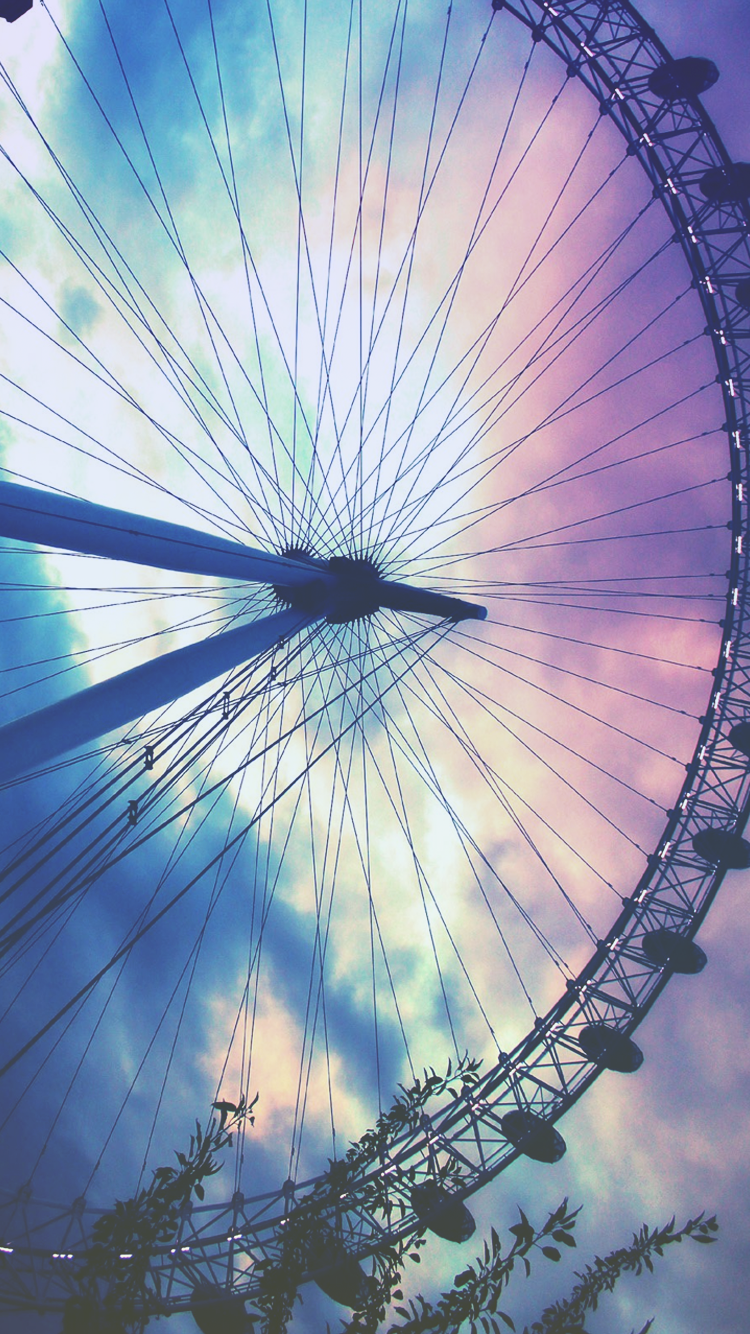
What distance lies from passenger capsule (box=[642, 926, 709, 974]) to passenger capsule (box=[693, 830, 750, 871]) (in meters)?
2.39

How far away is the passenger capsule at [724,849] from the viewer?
61.9ft

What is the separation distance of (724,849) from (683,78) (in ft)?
65.0

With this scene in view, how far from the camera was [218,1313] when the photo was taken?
13.0 meters

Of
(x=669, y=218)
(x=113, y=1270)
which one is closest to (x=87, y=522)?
(x=113, y=1270)

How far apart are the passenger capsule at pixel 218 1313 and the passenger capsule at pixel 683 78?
Result: 28314 mm

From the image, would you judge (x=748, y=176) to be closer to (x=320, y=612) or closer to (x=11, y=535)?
(x=320, y=612)

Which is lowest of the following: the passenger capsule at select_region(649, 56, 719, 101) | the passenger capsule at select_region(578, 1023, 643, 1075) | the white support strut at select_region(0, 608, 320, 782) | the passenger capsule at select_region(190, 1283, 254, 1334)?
the passenger capsule at select_region(190, 1283, 254, 1334)

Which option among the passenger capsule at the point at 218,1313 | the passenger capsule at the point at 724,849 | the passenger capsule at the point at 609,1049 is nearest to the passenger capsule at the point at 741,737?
the passenger capsule at the point at 724,849

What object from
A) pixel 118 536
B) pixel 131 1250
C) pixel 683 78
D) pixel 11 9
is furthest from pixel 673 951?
pixel 11 9

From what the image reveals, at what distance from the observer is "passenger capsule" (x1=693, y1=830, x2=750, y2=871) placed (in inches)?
742

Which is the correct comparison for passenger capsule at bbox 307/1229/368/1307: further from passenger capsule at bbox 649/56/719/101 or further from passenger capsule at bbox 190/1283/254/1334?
passenger capsule at bbox 649/56/719/101

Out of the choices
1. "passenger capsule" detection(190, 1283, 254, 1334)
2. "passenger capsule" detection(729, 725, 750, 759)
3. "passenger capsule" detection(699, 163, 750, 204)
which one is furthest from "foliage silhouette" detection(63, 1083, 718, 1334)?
"passenger capsule" detection(699, 163, 750, 204)

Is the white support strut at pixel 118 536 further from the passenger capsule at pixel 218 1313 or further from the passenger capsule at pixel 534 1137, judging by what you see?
the passenger capsule at pixel 534 1137

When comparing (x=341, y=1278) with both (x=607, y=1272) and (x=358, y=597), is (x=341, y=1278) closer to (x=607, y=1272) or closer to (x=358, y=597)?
(x=607, y=1272)
